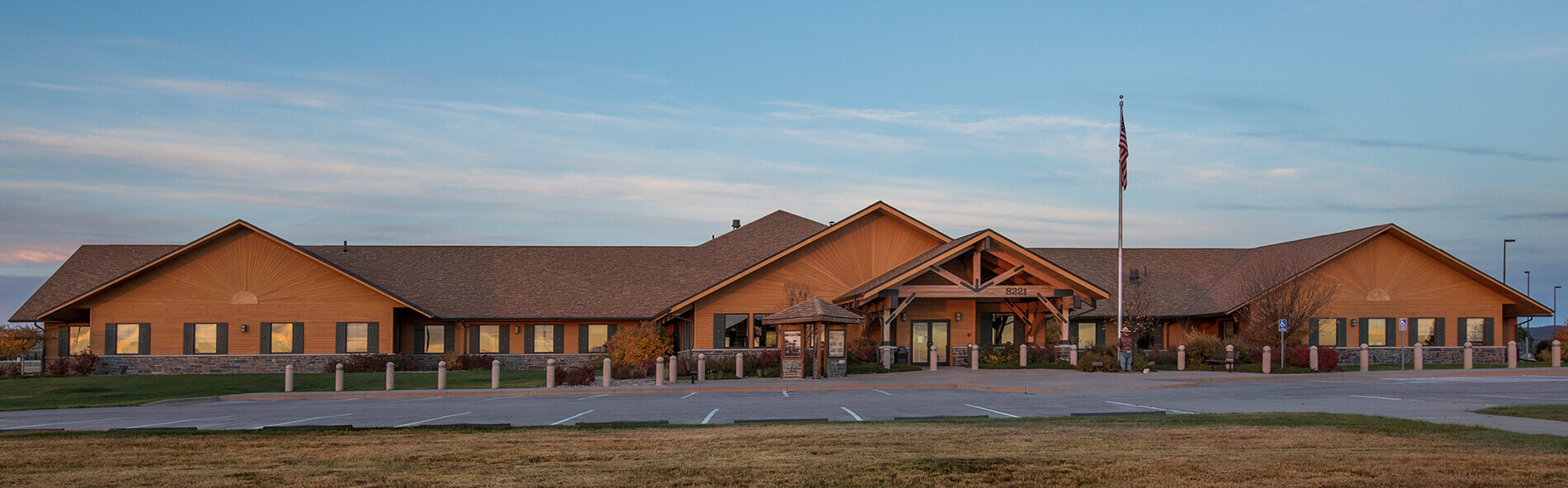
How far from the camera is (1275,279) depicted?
39969 mm

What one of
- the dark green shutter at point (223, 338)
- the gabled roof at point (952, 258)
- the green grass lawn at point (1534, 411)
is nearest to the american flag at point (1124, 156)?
the gabled roof at point (952, 258)

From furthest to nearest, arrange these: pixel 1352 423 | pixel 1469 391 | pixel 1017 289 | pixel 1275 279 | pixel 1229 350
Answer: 1. pixel 1275 279
2. pixel 1017 289
3. pixel 1229 350
4. pixel 1469 391
5. pixel 1352 423

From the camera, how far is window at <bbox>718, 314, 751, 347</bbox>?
3956cm

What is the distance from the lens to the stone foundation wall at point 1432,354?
41.6 meters

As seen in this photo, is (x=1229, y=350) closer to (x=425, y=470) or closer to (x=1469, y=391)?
(x=1469, y=391)

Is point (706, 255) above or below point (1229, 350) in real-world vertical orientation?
above

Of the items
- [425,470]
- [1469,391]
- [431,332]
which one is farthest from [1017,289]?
[425,470]

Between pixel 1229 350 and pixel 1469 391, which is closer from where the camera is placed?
pixel 1469 391

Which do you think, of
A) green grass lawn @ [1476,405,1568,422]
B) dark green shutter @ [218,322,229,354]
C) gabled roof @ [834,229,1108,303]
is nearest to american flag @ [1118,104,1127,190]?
gabled roof @ [834,229,1108,303]

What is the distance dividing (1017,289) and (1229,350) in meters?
6.63

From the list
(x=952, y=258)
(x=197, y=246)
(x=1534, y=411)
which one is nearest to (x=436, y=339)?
(x=197, y=246)

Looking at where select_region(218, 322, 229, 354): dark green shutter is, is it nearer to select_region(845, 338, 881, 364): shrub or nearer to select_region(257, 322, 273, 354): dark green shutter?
select_region(257, 322, 273, 354): dark green shutter

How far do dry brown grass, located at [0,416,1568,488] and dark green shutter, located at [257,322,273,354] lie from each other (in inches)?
1058

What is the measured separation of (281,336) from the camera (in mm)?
41125
